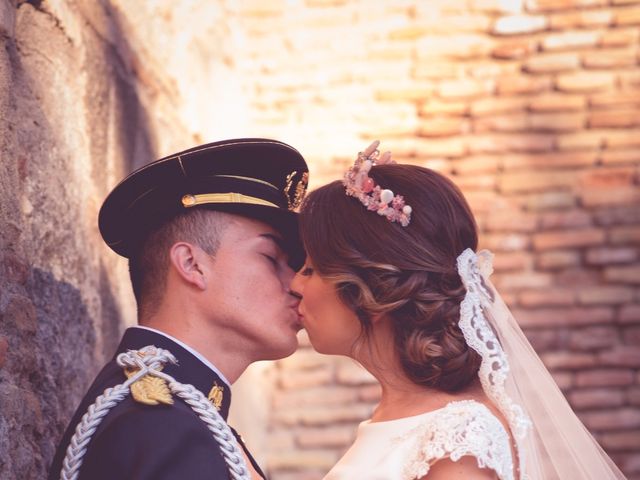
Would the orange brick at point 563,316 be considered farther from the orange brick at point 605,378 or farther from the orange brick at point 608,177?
the orange brick at point 608,177

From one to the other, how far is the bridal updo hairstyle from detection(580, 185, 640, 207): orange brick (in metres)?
1.88

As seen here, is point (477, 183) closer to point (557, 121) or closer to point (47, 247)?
point (557, 121)

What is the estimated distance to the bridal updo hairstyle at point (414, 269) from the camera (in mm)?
2223

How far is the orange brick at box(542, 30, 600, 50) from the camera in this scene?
13.4 feet

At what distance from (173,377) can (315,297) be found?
1.68ft

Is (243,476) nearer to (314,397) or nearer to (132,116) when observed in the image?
(132,116)

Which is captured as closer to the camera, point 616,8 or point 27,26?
point 27,26

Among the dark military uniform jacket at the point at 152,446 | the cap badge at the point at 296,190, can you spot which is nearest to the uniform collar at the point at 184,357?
the dark military uniform jacket at the point at 152,446

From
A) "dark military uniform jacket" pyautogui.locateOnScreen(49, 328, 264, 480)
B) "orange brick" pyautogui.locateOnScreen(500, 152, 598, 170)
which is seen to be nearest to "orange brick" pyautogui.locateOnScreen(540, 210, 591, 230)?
"orange brick" pyautogui.locateOnScreen(500, 152, 598, 170)

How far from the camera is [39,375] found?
2.19 metres

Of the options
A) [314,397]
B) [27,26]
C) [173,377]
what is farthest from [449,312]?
[314,397]

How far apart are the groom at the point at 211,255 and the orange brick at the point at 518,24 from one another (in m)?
2.15

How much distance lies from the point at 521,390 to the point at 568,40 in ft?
7.40

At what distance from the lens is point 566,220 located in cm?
404
